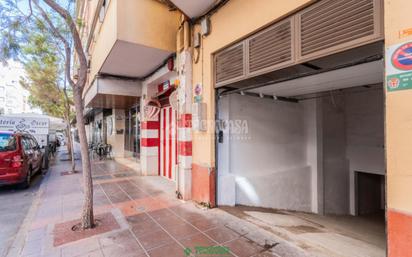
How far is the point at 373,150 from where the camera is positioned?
6.85 m

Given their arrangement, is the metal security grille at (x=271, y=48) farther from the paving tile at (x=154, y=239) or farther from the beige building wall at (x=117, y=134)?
the beige building wall at (x=117, y=134)

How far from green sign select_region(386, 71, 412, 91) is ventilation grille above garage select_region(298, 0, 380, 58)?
48 cm

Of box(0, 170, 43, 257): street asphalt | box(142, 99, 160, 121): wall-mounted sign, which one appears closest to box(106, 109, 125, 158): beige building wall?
box(0, 170, 43, 257): street asphalt

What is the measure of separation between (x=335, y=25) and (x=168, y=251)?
335 cm

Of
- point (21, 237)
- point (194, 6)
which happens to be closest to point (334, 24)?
point (194, 6)

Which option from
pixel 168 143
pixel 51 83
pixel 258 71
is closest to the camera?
pixel 258 71

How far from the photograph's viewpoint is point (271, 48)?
10.4 feet

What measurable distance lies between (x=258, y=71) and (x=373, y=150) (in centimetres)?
589

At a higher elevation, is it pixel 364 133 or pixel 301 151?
pixel 364 133

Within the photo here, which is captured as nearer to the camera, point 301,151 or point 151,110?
point 301,151

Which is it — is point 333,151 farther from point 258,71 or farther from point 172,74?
point 172,74

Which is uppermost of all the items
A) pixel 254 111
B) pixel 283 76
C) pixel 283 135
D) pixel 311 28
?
pixel 311 28

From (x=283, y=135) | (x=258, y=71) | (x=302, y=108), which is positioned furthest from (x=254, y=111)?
(x=302, y=108)

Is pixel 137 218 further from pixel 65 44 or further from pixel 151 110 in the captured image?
pixel 151 110
